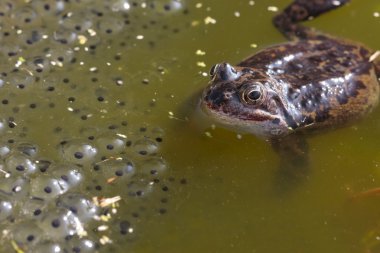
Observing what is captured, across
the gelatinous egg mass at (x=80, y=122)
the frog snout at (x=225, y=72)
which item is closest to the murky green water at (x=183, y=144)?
the gelatinous egg mass at (x=80, y=122)

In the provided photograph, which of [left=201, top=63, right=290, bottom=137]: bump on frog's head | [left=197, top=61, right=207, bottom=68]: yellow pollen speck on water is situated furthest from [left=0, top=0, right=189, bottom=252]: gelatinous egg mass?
[left=201, top=63, right=290, bottom=137]: bump on frog's head

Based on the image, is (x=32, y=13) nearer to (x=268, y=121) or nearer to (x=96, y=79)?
(x=96, y=79)

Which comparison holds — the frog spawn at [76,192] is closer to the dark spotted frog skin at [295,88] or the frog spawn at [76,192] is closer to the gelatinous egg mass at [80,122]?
the gelatinous egg mass at [80,122]

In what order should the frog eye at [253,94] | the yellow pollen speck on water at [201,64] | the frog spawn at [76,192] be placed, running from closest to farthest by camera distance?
the frog spawn at [76,192] → the frog eye at [253,94] → the yellow pollen speck on water at [201,64]

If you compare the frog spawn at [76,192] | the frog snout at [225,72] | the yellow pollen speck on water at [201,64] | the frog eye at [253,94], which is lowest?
the frog spawn at [76,192]

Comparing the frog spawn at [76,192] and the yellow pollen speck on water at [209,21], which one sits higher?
the yellow pollen speck on water at [209,21]

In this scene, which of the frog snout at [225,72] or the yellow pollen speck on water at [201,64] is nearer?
the frog snout at [225,72]

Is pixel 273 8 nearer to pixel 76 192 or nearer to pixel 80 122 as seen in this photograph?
pixel 80 122

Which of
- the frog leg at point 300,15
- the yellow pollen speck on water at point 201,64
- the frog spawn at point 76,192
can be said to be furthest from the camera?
the frog leg at point 300,15

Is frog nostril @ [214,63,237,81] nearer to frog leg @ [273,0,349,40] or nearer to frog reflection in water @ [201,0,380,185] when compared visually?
frog reflection in water @ [201,0,380,185]
